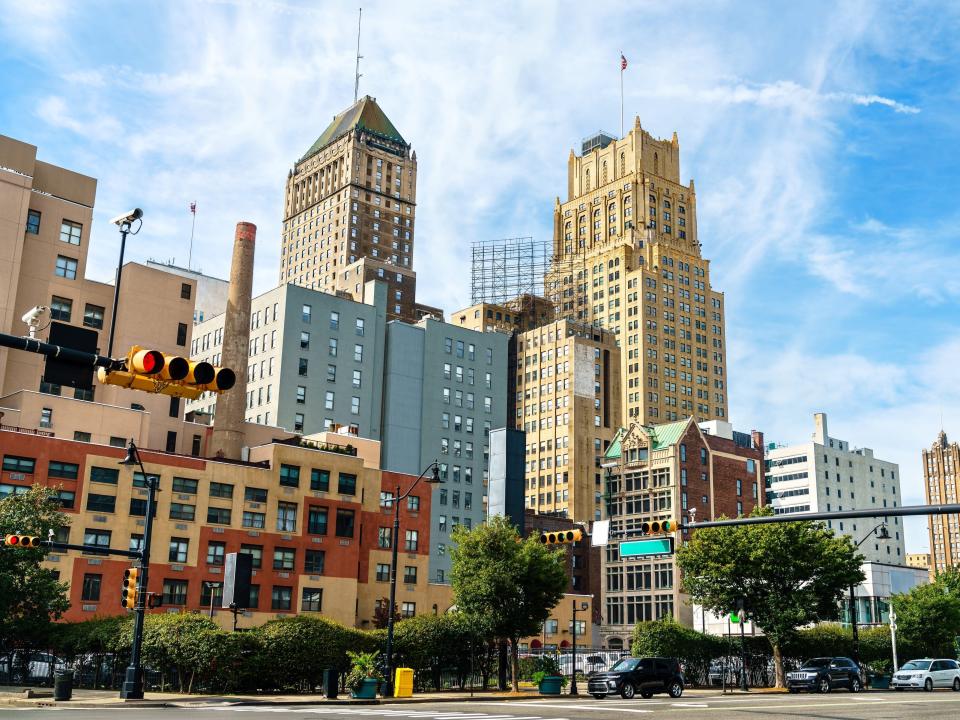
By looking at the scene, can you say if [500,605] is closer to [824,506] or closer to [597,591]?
[597,591]

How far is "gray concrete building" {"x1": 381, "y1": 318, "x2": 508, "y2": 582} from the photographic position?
134 m

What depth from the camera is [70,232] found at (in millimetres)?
90000

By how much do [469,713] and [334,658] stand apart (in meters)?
17.9

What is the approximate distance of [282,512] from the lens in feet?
259

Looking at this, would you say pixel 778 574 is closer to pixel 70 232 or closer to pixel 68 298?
pixel 68 298

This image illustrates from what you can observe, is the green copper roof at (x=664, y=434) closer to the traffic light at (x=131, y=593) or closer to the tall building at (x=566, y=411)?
the tall building at (x=566, y=411)

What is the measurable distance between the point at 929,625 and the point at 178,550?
6076 centimetres

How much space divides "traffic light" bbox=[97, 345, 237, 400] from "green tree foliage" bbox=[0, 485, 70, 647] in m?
42.6

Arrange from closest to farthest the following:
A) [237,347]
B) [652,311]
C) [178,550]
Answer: [178,550], [237,347], [652,311]

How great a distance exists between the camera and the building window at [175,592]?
237 ft

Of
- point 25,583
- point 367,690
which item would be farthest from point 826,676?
point 25,583

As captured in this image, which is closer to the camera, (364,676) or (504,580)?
(364,676)

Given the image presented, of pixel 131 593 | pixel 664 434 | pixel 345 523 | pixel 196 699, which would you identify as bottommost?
pixel 196 699

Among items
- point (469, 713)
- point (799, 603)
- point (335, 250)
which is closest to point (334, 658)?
point (469, 713)
